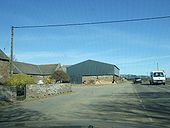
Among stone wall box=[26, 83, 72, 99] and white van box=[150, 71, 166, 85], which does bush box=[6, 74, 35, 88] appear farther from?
white van box=[150, 71, 166, 85]

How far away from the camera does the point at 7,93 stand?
19828mm

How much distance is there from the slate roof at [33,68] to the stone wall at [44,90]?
1280 inches

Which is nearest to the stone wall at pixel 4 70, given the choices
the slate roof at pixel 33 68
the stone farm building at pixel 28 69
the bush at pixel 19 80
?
the stone farm building at pixel 28 69

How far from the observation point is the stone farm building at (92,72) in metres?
83.8

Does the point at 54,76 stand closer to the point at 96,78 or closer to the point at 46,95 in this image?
the point at 96,78

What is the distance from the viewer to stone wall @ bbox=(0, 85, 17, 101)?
1946cm

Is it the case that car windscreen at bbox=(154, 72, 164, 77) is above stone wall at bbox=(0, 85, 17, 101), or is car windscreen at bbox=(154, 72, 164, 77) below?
above

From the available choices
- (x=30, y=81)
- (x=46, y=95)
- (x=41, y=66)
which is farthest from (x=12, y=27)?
(x=41, y=66)

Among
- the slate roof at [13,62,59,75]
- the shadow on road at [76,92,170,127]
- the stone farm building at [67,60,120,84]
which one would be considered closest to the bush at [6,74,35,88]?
the shadow on road at [76,92,170,127]

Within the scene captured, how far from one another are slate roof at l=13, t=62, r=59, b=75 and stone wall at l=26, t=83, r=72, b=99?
32513mm

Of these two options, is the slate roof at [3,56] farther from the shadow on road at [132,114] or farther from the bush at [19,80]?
the shadow on road at [132,114]

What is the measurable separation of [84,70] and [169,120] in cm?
7651

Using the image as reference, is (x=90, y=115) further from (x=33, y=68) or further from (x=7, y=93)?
(x=33, y=68)

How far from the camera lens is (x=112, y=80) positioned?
82750 millimetres
